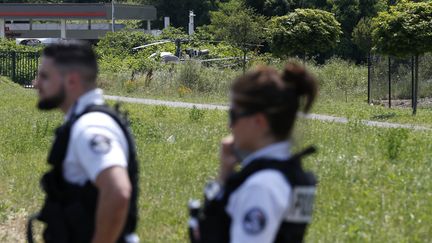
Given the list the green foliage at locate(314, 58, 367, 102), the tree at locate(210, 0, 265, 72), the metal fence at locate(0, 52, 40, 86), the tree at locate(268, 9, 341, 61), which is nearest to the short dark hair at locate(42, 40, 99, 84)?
the tree at locate(268, 9, 341, 61)

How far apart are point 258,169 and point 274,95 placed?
0.26m

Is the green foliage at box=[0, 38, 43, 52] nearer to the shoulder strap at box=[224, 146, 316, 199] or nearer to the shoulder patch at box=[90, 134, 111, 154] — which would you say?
the shoulder patch at box=[90, 134, 111, 154]

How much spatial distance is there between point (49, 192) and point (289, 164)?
1214mm

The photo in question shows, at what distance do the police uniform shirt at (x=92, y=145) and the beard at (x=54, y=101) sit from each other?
0.06 metres

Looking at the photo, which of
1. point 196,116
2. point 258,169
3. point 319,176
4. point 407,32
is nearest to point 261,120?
point 258,169

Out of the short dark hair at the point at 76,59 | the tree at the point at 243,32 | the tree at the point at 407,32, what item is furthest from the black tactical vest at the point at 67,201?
the tree at the point at 243,32

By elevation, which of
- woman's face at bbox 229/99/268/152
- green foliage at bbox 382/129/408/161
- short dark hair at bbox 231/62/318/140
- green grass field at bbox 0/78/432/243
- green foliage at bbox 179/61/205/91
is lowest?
green grass field at bbox 0/78/432/243

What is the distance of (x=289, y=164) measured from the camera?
2.64 meters

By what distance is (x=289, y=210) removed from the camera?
262cm

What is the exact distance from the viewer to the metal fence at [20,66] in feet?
105

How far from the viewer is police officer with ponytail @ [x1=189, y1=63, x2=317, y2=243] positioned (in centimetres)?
250

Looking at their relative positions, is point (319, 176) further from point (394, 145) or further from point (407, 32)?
point (407, 32)

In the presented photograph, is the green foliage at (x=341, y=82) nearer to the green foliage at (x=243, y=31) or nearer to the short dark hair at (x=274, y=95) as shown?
the green foliage at (x=243, y=31)

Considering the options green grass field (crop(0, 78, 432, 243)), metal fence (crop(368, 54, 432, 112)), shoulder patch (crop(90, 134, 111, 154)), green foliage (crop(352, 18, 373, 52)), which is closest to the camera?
shoulder patch (crop(90, 134, 111, 154))
